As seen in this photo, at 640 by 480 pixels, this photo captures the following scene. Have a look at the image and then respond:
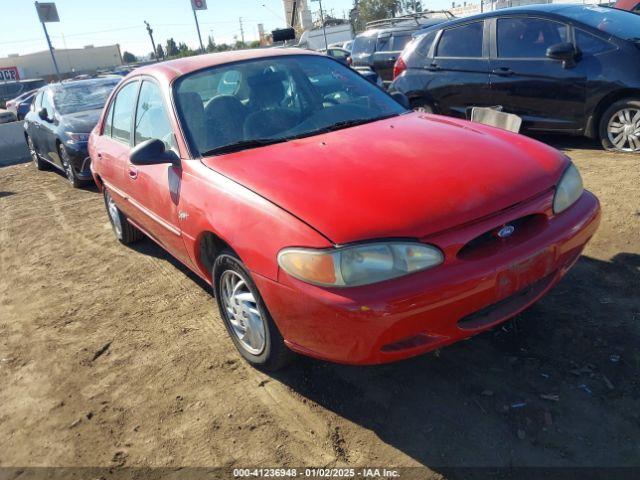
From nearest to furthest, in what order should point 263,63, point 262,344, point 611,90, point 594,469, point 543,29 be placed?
1. point 594,469
2. point 262,344
3. point 263,63
4. point 611,90
5. point 543,29

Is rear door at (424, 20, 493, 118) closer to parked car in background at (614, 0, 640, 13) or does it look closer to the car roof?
the car roof

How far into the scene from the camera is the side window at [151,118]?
3373 millimetres

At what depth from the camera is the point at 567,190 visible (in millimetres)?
2707

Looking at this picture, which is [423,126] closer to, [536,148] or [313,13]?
[536,148]

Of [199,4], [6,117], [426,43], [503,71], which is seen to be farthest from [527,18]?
[199,4]

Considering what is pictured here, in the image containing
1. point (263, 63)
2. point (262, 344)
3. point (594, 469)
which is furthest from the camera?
point (263, 63)

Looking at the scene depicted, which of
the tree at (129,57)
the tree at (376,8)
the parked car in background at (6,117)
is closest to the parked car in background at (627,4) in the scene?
the parked car in background at (6,117)

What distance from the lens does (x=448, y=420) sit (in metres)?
2.41

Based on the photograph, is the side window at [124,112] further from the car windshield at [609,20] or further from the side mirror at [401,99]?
the car windshield at [609,20]

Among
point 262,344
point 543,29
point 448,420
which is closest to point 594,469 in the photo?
point 448,420

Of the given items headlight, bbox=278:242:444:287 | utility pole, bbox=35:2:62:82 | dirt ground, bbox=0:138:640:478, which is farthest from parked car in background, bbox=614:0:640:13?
utility pole, bbox=35:2:62:82

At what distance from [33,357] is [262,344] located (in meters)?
1.71

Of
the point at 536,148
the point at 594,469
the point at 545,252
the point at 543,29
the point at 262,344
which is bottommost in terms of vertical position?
the point at 594,469

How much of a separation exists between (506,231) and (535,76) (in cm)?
449
